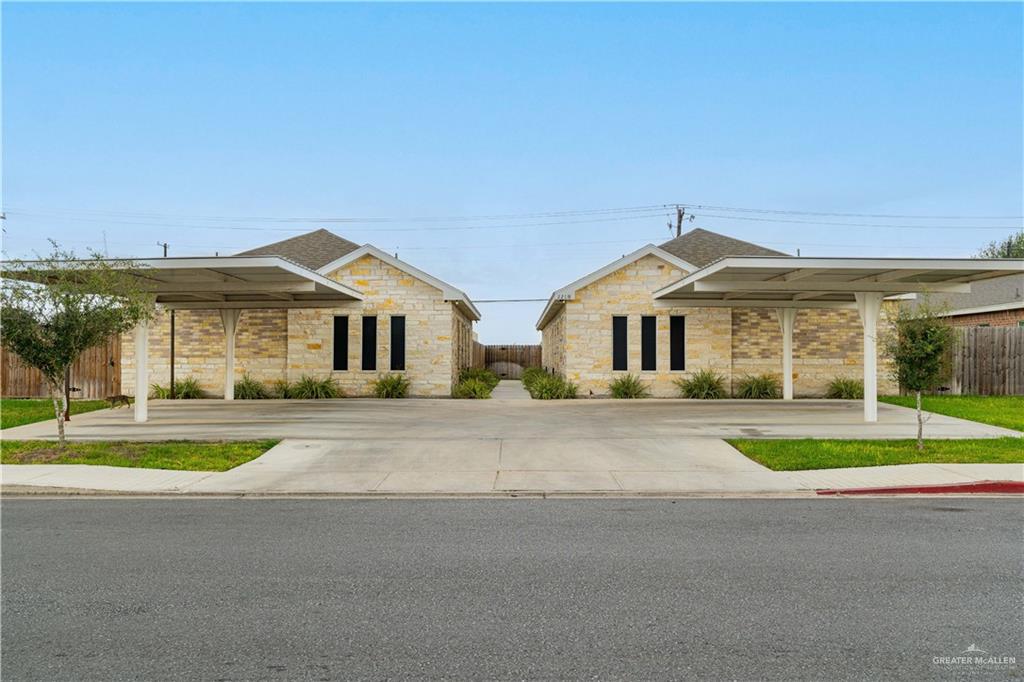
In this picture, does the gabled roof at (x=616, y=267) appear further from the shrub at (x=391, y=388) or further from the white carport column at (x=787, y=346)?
the shrub at (x=391, y=388)

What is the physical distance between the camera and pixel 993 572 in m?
6.65

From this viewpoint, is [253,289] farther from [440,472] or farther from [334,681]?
[334,681]

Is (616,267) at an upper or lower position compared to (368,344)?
upper

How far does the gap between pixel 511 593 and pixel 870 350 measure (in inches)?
620

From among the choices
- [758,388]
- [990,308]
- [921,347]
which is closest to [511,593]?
[921,347]

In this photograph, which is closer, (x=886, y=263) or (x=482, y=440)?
(x=482, y=440)

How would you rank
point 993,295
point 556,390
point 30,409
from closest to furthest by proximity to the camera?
point 30,409, point 556,390, point 993,295

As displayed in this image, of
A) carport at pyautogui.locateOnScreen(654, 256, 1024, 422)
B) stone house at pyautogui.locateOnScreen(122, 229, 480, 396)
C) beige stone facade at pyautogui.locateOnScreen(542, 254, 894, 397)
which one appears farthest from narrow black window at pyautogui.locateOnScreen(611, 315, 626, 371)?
stone house at pyautogui.locateOnScreen(122, 229, 480, 396)

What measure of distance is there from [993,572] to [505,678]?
477 centimetres

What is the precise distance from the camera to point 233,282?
2066cm

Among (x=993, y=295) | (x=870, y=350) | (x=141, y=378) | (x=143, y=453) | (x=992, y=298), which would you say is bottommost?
(x=143, y=453)

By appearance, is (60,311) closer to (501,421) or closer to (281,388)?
(501,421)

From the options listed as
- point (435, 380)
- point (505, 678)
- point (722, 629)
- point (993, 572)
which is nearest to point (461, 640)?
point (505, 678)

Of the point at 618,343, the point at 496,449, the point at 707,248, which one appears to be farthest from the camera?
the point at 707,248
